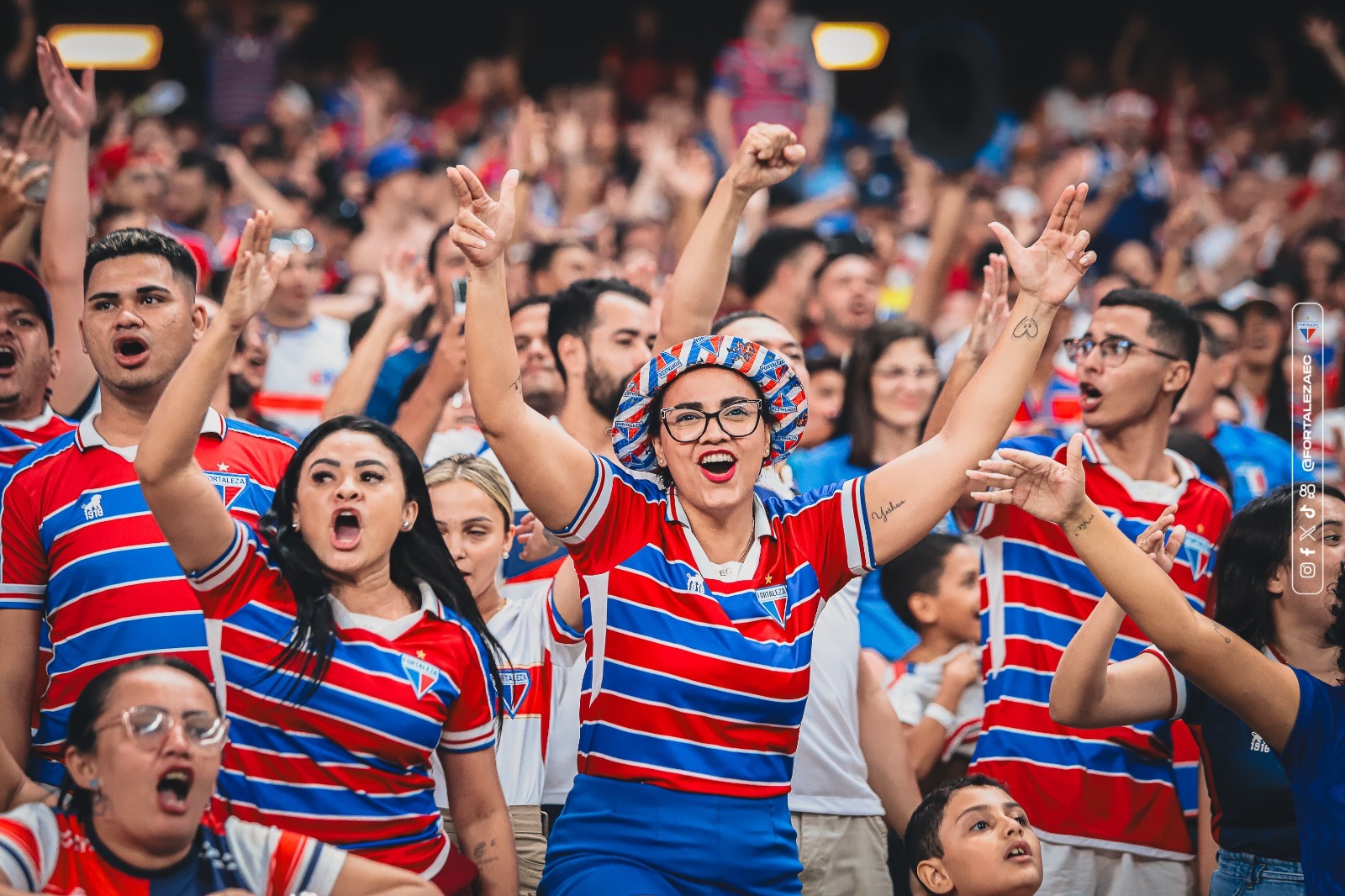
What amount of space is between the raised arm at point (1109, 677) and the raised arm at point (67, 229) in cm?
295

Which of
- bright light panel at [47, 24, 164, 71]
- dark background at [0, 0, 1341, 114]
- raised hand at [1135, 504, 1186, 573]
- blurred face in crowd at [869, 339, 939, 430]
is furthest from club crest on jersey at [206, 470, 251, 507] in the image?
bright light panel at [47, 24, 164, 71]

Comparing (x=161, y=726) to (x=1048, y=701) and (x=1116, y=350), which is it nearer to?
(x=1048, y=701)

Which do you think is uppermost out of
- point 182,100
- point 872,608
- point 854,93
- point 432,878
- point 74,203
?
point 854,93

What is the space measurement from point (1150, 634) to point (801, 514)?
2.58 ft

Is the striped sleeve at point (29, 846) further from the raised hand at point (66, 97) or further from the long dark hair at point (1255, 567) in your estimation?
the raised hand at point (66, 97)

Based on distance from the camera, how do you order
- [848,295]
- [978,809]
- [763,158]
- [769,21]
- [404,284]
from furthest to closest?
[769,21], [848,295], [404,284], [763,158], [978,809]

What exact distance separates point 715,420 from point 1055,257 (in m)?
Answer: 0.87

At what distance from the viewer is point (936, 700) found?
15.4 feet

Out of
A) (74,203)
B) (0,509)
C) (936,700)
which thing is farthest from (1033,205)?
(0,509)

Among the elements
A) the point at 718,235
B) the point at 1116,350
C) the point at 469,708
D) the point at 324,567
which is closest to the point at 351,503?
the point at 324,567

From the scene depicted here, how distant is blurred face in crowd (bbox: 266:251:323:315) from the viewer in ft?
21.0

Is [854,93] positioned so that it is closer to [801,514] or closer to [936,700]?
[936,700]

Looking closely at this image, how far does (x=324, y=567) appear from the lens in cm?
323

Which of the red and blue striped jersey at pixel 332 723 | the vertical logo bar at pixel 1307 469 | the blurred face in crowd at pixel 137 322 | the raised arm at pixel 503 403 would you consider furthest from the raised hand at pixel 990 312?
the blurred face in crowd at pixel 137 322
